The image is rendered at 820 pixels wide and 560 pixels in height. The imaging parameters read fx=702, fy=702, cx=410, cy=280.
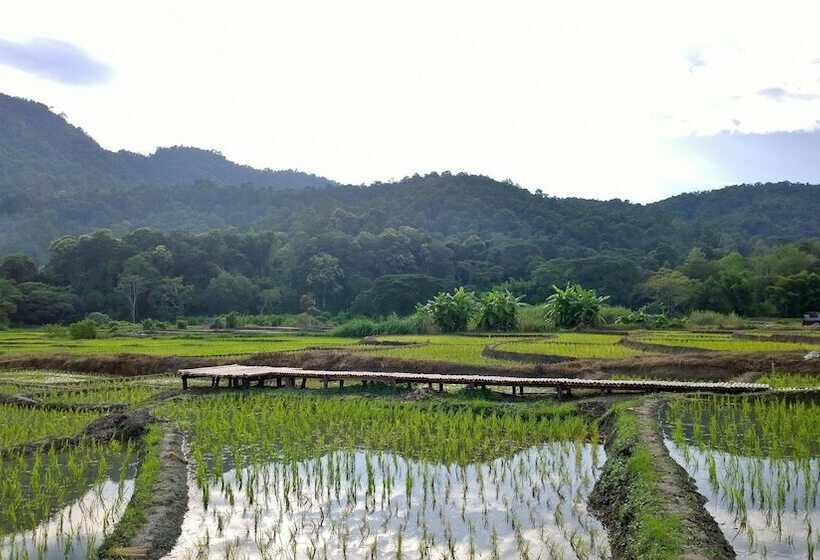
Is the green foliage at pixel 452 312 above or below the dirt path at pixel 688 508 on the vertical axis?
above

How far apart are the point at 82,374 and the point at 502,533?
18.6 metres

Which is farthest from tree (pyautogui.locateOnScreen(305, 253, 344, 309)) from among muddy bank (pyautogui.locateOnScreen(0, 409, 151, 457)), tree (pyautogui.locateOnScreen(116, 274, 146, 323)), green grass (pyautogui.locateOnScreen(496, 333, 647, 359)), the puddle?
the puddle

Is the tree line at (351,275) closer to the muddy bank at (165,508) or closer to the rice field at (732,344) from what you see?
the rice field at (732,344)

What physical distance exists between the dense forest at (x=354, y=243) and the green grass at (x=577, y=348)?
23939mm

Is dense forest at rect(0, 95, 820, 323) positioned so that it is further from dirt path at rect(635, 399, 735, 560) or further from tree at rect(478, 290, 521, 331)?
dirt path at rect(635, 399, 735, 560)

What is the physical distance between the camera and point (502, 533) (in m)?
6.46

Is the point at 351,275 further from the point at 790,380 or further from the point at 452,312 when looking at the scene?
the point at 790,380

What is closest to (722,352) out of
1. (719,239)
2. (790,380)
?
(790,380)

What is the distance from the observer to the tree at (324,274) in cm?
6494

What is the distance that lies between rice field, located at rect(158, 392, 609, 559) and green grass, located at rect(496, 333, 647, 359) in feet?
21.4

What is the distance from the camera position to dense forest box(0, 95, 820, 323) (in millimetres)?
52000

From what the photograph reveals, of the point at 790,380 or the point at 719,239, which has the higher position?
the point at 719,239

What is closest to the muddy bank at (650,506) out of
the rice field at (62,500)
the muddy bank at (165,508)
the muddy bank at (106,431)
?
the muddy bank at (165,508)

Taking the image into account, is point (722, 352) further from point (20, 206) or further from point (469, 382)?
point (20, 206)
